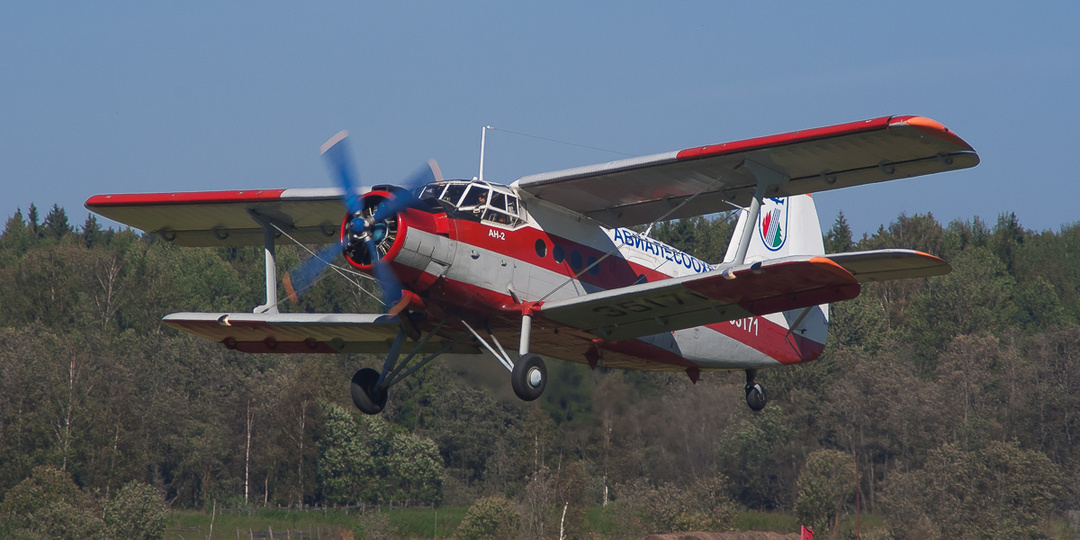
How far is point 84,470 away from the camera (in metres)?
54.6

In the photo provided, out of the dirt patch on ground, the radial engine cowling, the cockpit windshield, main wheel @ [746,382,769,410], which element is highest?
the cockpit windshield

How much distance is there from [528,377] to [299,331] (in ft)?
17.1

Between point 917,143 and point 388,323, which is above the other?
point 917,143

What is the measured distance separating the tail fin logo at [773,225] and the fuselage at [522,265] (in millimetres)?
A: 3237

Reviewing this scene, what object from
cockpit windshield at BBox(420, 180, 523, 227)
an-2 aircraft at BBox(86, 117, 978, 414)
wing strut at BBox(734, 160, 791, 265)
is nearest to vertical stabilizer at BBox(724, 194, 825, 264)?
an-2 aircraft at BBox(86, 117, 978, 414)

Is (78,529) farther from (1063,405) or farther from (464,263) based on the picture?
(1063,405)

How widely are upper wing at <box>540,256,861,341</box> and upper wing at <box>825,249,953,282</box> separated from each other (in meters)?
0.85

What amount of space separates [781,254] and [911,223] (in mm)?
70711

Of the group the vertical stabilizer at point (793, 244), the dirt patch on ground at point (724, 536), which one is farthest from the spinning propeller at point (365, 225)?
the dirt patch on ground at point (724, 536)

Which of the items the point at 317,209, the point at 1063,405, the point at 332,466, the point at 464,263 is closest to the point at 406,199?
the point at 464,263

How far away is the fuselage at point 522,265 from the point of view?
15492 mm

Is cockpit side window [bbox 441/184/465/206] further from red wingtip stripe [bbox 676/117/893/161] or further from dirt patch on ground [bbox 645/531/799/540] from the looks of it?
dirt patch on ground [bbox 645/531/799/540]

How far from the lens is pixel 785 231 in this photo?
23.0 metres

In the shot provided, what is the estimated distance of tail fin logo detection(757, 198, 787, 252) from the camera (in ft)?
74.1
